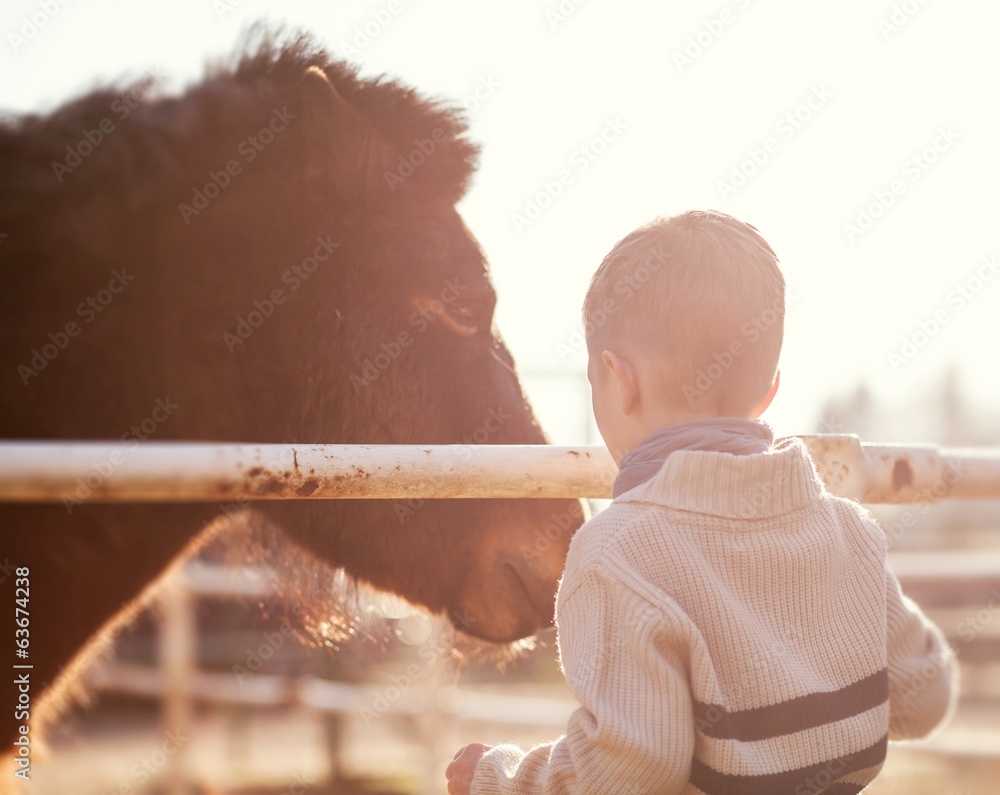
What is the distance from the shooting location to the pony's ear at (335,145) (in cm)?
232

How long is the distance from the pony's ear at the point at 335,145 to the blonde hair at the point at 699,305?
4.20ft

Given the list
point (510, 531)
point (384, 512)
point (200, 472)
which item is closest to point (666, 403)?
point (200, 472)

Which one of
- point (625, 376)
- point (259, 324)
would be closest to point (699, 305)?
point (625, 376)

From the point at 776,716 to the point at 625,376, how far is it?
1.63 ft

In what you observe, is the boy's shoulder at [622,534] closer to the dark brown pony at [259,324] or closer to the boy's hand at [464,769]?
the boy's hand at [464,769]

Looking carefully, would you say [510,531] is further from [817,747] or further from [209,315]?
[817,747]

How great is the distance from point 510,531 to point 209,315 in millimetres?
969

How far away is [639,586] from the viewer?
3.60 feet

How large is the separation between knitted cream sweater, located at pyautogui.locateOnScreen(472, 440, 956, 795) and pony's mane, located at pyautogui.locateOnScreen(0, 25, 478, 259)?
1556 millimetres

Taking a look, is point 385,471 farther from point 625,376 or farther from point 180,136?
point 180,136

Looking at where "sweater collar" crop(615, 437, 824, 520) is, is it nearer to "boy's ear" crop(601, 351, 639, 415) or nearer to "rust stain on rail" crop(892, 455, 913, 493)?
"boy's ear" crop(601, 351, 639, 415)

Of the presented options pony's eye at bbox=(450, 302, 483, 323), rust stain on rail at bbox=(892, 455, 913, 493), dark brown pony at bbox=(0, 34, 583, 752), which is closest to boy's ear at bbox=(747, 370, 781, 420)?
rust stain on rail at bbox=(892, 455, 913, 493)

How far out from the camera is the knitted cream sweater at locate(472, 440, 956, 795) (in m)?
1.09

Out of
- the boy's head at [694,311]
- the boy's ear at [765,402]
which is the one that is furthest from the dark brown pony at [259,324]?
the boy's head at [694,311]
